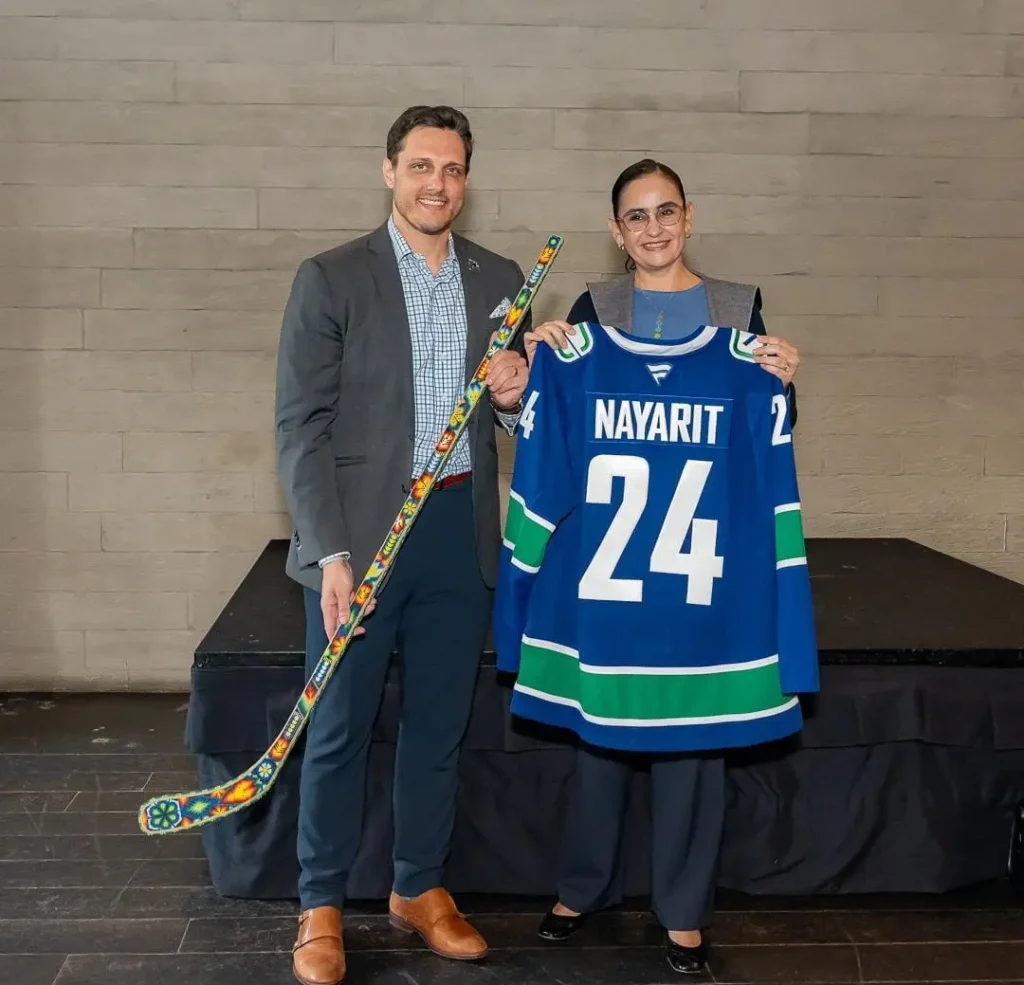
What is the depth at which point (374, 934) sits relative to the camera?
2318 millimetres

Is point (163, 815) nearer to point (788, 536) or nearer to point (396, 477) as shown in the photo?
point (396, 477)

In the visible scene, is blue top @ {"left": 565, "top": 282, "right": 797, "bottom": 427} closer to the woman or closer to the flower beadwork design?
the woman

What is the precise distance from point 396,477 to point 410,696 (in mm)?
430

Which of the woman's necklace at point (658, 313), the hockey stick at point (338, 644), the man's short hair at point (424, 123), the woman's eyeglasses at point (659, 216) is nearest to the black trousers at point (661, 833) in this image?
the hockey stick at point (338, 644)

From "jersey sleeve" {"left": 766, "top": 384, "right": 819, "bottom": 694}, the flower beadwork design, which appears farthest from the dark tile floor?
"jersey sleeve" {"left": 766, "top": 384, "right": 819, "bottom": 694}

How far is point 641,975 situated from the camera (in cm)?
218

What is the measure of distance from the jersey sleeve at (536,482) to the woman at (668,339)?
8 cm

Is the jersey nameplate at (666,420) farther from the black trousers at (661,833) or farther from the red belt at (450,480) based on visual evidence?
the black trousers at (661,833)

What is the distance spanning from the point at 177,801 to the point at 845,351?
2738 millimetres

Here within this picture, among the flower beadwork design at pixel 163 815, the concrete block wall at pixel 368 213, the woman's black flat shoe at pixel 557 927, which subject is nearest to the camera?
the flower beadwork design at pixel 163 815

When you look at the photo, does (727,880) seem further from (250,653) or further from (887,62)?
(887,62)

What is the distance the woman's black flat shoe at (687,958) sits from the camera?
2.19 m

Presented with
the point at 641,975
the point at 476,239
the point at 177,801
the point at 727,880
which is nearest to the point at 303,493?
the point at 177,801

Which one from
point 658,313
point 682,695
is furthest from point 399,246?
point 682,695
